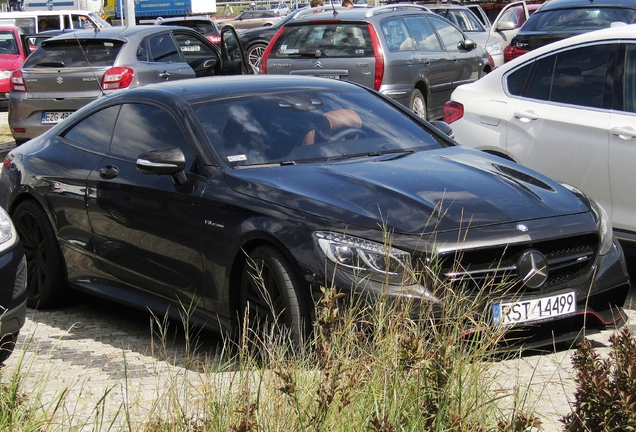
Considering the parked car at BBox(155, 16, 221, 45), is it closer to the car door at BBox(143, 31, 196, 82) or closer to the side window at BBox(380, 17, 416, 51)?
the car door at BBox(143, 31, 196, 82)

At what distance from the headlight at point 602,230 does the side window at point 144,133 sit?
226 centimetres

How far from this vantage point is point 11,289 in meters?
5.10

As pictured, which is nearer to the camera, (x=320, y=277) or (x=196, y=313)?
(x=320, y=277)

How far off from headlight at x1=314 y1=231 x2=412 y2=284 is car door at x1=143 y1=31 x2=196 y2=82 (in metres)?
9.32

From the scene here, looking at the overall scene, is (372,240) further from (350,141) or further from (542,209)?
(350,141)

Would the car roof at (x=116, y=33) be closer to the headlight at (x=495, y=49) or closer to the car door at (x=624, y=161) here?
the car door at (x=624, y=161)

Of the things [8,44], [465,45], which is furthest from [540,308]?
[8,44]

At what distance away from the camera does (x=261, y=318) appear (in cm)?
532

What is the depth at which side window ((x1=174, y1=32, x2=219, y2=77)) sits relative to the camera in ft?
49.9

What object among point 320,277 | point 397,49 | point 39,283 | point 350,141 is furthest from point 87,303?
point 397,49

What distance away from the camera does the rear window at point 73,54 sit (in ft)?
44.7

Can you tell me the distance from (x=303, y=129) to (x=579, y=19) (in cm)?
1008

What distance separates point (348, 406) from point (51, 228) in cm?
403

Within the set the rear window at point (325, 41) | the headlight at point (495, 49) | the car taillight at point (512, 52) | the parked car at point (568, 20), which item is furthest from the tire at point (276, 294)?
the headlight at point (495, 49)
